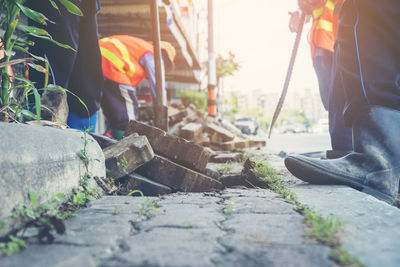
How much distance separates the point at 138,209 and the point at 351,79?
1713mm

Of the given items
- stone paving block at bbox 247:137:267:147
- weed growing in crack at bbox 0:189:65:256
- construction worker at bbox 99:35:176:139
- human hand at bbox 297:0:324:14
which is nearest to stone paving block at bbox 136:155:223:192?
weed growing in crack at bbox 0:189:65:256

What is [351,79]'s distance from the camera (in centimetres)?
221

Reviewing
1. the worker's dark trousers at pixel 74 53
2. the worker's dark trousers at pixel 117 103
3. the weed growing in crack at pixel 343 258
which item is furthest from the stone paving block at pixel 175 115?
the weed growing in crack at pixel 343 258

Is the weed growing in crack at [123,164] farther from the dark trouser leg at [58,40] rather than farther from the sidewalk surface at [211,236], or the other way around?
the dark trouser leg at [58,40]

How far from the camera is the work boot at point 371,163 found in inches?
76.6

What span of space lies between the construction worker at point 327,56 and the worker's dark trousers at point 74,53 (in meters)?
2.52

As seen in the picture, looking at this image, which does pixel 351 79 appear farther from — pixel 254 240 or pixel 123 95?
pixel 123 95

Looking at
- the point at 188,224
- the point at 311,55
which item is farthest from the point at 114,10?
the point at 188,224

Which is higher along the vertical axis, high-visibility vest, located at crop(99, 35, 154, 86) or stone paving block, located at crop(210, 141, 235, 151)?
high-visibility vest, located at crop(99, 35, 154, 86)

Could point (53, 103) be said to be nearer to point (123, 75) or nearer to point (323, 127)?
point (123, 75)

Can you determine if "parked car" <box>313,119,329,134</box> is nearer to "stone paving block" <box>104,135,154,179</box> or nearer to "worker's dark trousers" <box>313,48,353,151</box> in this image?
"worker's dark trousers" <box>313,48,353,151</box>

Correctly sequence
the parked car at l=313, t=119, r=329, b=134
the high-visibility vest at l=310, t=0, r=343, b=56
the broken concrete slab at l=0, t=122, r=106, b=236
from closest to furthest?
the broken concrete slab at l=0, t=122, r=106, b=236, the high-visibility vest at l=310, t=0, r=343, b=56, the parked car at l=313, t=119, r=329, b=134

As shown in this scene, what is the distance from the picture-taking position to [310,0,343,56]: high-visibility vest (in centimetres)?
391

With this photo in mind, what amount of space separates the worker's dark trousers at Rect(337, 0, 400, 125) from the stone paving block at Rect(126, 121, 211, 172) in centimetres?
115
